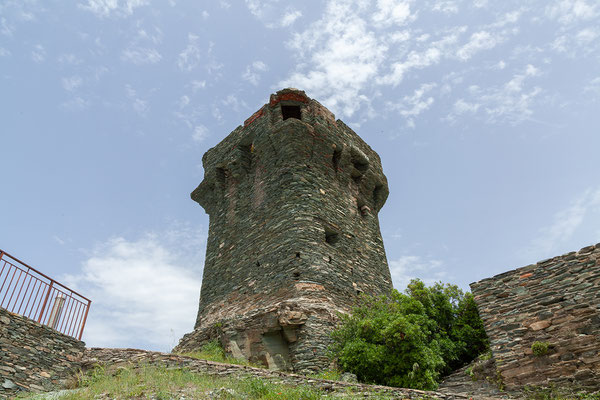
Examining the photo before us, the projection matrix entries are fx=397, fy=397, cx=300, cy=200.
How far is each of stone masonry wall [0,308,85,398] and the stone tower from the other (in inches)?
130

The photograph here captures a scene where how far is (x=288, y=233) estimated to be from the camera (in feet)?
35.3

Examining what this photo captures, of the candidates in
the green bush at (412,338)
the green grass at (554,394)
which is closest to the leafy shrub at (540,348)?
the green grass at (554,394)

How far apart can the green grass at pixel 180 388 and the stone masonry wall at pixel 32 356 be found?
78cm

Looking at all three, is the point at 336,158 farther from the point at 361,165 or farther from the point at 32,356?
the point at 32,356

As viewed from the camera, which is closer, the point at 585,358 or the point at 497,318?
the point at 585,358

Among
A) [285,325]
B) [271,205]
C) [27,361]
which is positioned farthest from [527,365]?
[27,361]

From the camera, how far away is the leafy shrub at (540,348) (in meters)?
6.45

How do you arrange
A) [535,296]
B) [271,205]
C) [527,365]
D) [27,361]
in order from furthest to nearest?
1. [271,205]
2. [27,361]
3. [535,296]
4. [527,365]

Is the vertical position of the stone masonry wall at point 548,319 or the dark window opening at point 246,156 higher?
the dark window opening at point 246,156

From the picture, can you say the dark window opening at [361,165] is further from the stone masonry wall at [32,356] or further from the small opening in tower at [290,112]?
the stone masonry wall at [32,356]

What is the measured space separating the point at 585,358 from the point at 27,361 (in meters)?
9.85

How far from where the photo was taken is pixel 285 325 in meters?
8.87

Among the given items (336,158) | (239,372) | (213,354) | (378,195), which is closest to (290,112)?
(336,158)

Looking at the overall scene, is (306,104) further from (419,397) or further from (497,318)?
(419,397)
